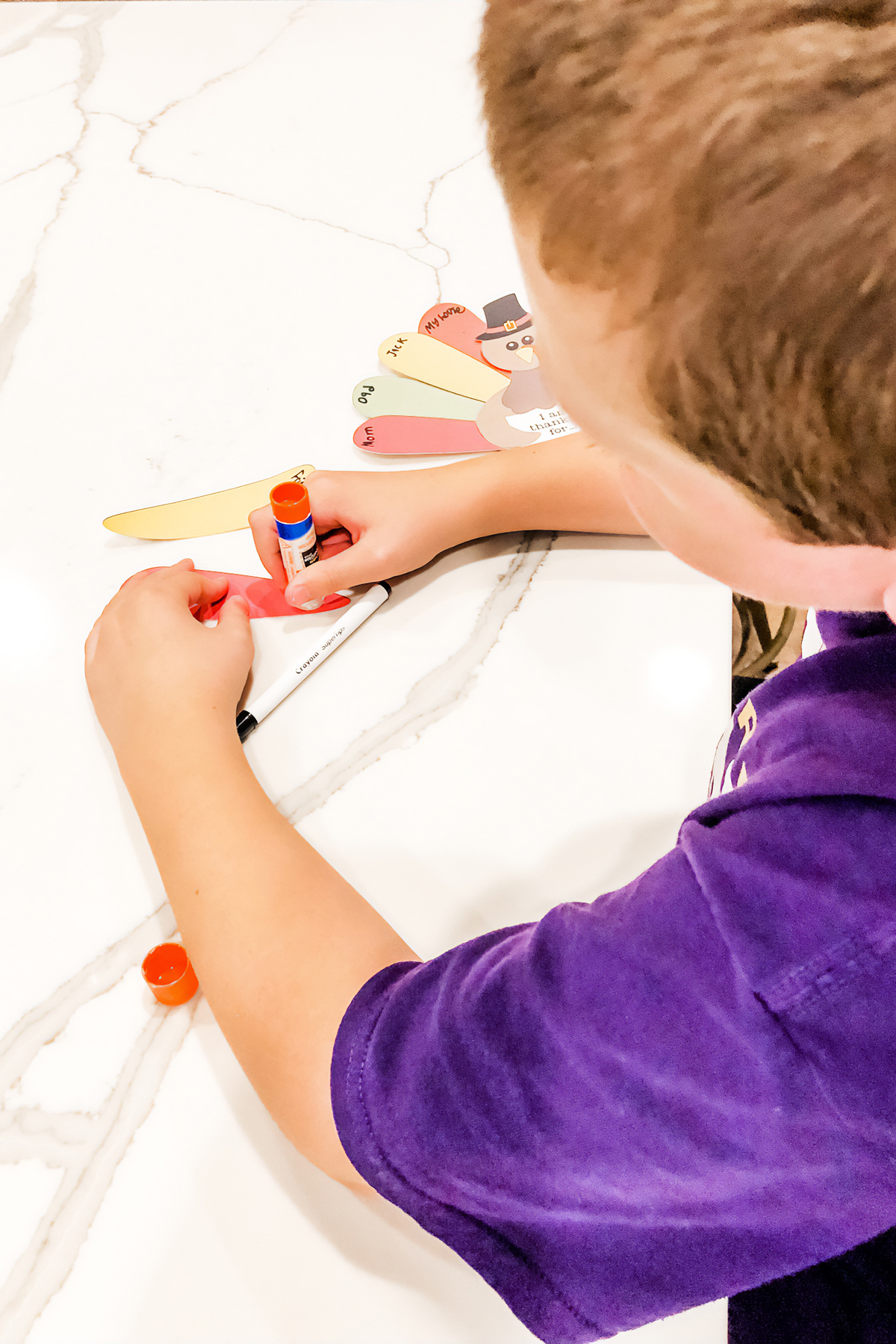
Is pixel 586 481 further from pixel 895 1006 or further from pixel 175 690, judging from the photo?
pixel 895 1006

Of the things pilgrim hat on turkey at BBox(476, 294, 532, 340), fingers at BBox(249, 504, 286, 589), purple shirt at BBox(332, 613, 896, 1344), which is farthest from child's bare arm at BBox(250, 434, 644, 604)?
purple shirt at BBox(332, 613, 896, 1344)

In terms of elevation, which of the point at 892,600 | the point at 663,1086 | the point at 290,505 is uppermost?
the point at 290,505

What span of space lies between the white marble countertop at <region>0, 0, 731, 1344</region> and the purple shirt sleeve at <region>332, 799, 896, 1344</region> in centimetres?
5

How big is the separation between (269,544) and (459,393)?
0.21 meters

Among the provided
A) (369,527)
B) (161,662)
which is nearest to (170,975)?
(161,662)

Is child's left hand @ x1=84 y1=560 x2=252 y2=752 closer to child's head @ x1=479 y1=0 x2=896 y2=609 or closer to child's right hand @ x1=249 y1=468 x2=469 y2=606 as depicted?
child's right hand @ x1=249 y1=468 x2=469 y2=606

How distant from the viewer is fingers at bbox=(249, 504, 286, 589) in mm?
599

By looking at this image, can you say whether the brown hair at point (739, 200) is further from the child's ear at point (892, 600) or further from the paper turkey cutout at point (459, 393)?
the paper turkey cutout at point (459, 393)

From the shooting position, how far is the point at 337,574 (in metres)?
0.59

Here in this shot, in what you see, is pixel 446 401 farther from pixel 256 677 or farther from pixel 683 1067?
pixel 683 1067

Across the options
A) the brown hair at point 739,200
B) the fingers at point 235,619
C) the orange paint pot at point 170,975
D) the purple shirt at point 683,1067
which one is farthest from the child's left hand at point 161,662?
the brown hair at point 739,200

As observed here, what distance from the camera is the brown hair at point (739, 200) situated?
20 centimetres

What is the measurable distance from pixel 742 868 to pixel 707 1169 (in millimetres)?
103

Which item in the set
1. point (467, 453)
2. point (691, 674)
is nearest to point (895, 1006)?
point (691, 674)
